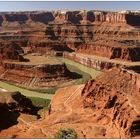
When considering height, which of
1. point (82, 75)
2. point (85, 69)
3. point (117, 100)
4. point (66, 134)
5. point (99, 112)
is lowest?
point (85, 69)

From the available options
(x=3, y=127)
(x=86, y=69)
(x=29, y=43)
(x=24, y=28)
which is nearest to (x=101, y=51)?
(x=86, y=69)

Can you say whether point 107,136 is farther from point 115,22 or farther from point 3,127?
point 115,22

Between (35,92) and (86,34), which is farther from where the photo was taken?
(86,34)

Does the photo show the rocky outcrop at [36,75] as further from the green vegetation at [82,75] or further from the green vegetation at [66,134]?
the green vegetation at [66,134]

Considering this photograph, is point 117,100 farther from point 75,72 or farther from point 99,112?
point 75,72

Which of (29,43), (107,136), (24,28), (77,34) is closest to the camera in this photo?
(107,136)

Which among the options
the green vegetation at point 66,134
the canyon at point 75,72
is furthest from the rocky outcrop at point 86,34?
the green vegetation at point 66,134

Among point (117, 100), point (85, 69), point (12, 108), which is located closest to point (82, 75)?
point (85, 69)
